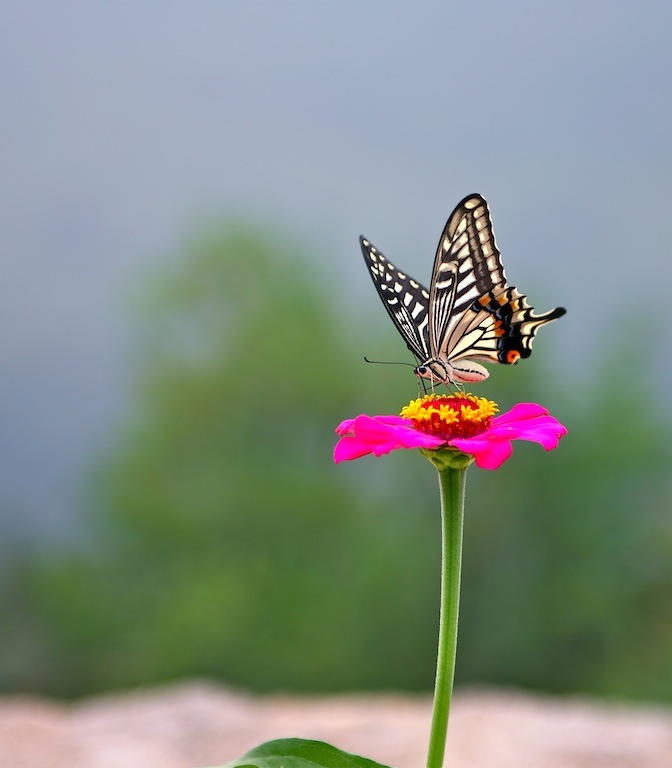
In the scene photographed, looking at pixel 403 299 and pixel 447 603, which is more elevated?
pixel 403 299

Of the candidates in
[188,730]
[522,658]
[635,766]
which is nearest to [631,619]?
[522,658]

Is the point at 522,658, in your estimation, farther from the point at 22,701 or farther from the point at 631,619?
the point at 22,701

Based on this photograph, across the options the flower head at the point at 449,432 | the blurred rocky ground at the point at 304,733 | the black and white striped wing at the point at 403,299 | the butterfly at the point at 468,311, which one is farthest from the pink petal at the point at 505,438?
the blurred rocky ground at the point at 304,733

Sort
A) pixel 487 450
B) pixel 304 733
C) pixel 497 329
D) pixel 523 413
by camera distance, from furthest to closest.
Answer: pixel 304 733, pixel 497 329, pixel 523 413, pixel 487 450

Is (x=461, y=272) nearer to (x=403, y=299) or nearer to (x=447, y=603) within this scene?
(x=403, y=299)

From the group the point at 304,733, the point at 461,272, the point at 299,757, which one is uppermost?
the point at 461,272

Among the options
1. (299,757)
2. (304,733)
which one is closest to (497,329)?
(299,757)
